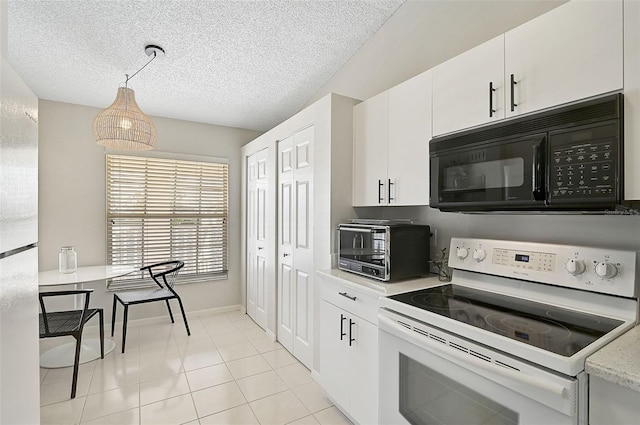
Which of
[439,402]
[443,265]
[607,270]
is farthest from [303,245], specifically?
[607,270]

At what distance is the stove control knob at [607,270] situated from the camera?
48.4 inches

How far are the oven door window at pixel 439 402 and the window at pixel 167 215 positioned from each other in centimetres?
316

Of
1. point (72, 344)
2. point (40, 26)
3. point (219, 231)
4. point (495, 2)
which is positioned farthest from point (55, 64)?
point (495, 2)

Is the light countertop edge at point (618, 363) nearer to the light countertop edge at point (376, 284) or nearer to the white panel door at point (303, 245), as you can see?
the light countertop edge at point (376, 284)

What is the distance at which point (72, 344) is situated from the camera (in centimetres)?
307

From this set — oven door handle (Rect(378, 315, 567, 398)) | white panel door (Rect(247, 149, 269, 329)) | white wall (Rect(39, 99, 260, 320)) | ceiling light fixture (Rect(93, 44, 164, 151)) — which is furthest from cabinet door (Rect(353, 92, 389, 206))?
white wall (Rect(39, 99, 260, 320))

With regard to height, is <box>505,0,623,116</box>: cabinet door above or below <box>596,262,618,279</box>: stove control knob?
above

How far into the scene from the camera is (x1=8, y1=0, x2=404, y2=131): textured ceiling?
2008mm

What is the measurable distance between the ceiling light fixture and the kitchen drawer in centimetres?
184

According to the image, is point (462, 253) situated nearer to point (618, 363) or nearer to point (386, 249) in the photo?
point (386, 249)

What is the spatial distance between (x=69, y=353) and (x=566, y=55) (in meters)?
4.09

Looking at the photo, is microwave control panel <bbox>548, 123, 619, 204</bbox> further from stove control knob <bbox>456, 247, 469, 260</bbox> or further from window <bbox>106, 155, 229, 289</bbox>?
window <bbox>106, 155, 229, 289</bbox>

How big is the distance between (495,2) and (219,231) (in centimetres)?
357

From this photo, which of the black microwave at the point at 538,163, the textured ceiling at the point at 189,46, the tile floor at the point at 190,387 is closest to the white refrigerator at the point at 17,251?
the tile floor at the point at 190,387
